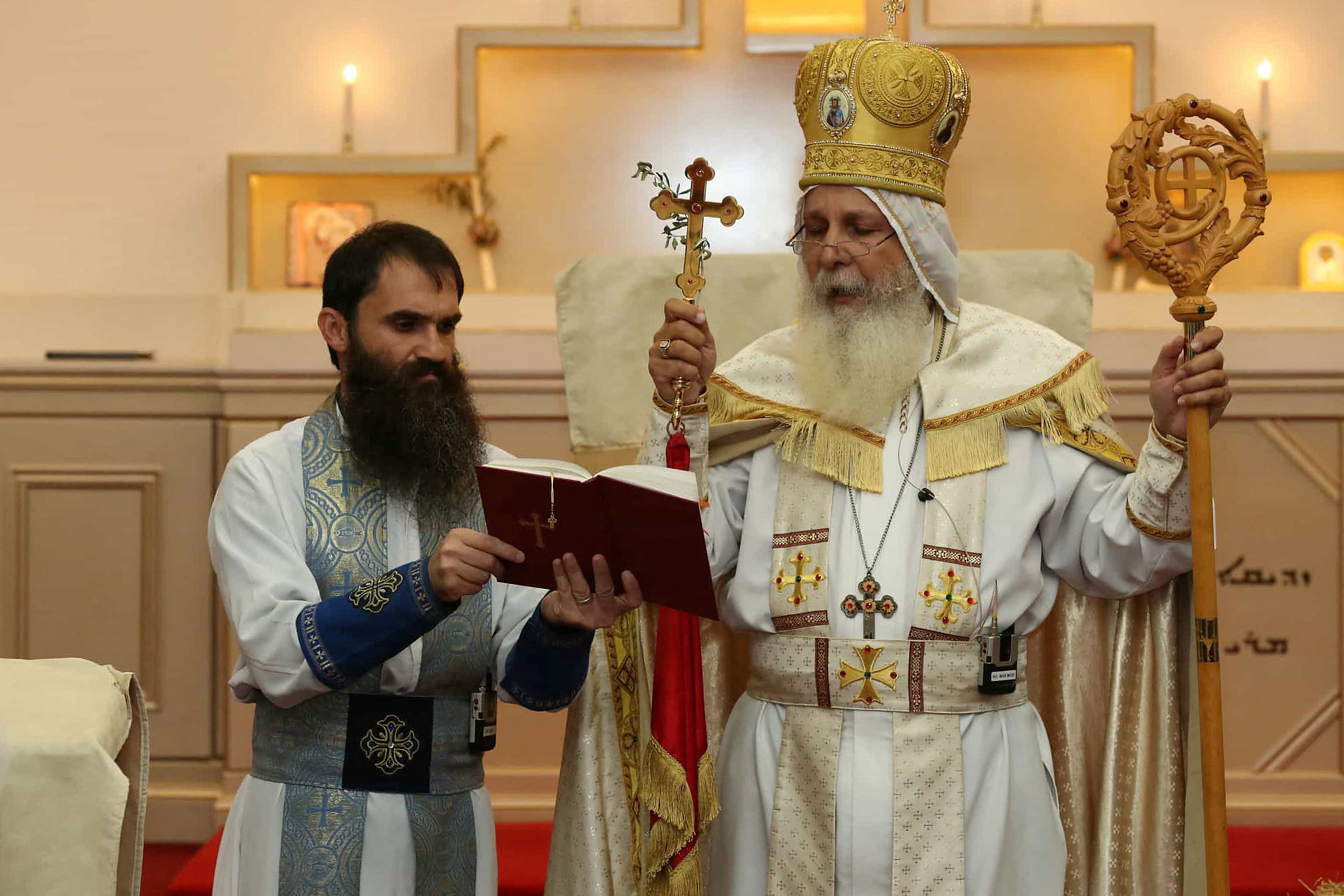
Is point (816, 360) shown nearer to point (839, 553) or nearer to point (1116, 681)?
point (839, 553)

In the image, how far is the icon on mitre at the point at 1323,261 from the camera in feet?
19.8

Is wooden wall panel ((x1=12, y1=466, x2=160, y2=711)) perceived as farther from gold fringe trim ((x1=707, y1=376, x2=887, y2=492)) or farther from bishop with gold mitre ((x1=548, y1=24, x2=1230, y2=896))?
gold fringe trim ((x1=707, y1=376, x2=887, y2=492))

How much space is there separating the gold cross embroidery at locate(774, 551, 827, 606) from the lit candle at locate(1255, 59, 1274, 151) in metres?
3.73

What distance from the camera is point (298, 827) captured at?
2.70 metres

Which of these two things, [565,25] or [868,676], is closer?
[868,676]

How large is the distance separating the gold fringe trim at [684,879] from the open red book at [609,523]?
67 cm

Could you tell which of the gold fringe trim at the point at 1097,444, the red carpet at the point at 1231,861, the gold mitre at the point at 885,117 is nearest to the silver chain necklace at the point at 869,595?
the gold fringe trim at the point at 1097,444

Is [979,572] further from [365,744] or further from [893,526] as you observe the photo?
[365,744]

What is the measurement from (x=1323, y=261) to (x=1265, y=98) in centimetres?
71

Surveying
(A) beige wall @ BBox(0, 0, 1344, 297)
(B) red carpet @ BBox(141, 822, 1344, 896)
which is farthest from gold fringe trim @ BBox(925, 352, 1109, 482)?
(A) beige wall @ BBox(0, 0, 1344, 297)

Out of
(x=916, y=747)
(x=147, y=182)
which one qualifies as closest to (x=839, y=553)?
(x=916, y=747)

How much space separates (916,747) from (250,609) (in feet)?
4.30

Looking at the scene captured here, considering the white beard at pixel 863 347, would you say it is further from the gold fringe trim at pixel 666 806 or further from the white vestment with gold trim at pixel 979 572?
the gold fringe trim at pixel 666 806

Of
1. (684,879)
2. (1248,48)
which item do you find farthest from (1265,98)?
(684,879)
